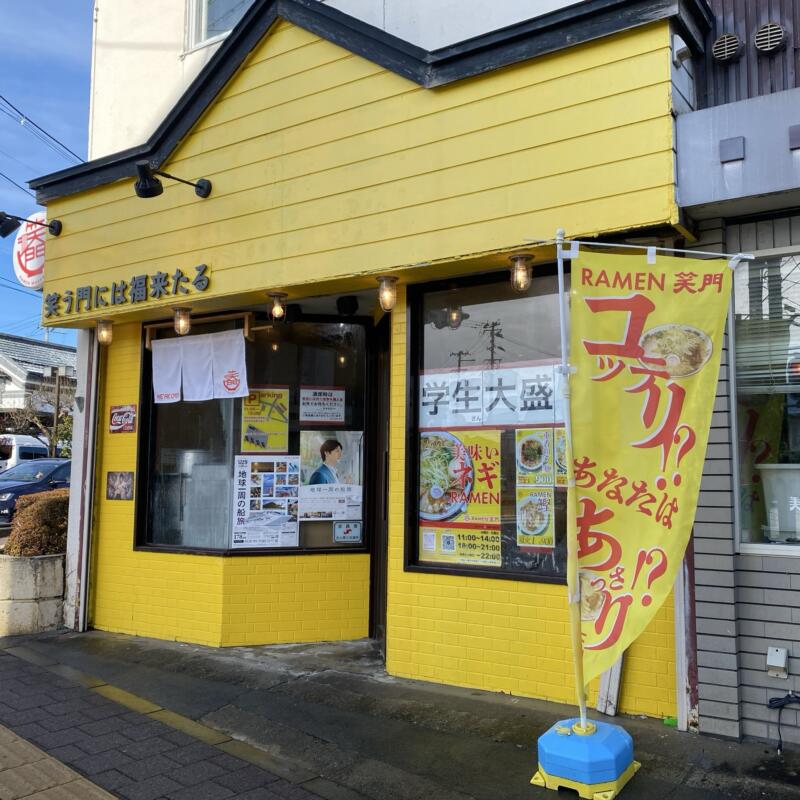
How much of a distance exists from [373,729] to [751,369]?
349 centimetres

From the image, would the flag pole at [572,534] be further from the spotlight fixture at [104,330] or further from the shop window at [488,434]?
the spotlight fixture at [104,330]

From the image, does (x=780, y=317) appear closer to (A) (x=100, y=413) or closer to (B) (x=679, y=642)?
(B) (x=679, y=642)

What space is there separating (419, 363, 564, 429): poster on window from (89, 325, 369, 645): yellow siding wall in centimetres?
210

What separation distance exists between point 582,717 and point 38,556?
20.8ft

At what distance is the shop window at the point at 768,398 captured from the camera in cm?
466

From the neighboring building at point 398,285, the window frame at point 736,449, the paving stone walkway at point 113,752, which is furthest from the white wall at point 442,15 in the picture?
the paving stone walkway at point 113,752

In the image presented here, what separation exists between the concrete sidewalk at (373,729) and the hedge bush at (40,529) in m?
1.47

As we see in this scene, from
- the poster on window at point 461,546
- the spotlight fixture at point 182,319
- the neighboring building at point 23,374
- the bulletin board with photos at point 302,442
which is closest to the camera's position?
the poster on window at point 461,546

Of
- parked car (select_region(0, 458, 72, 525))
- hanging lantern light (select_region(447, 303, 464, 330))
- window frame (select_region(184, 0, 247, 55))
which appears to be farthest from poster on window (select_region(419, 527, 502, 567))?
parked car (select_region(0, 458, 72, 525))

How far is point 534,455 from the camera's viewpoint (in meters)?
5.58

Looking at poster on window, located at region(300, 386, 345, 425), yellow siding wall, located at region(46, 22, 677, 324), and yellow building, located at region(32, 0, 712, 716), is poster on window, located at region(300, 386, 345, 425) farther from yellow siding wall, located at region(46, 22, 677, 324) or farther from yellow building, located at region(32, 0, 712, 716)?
yellow siding wall, located at region(46, 22, 677, 324)

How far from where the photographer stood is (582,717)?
12.8 ft

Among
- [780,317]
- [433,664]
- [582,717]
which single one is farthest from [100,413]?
[780,317]

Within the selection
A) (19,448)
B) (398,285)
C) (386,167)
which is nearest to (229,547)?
(398,285)
